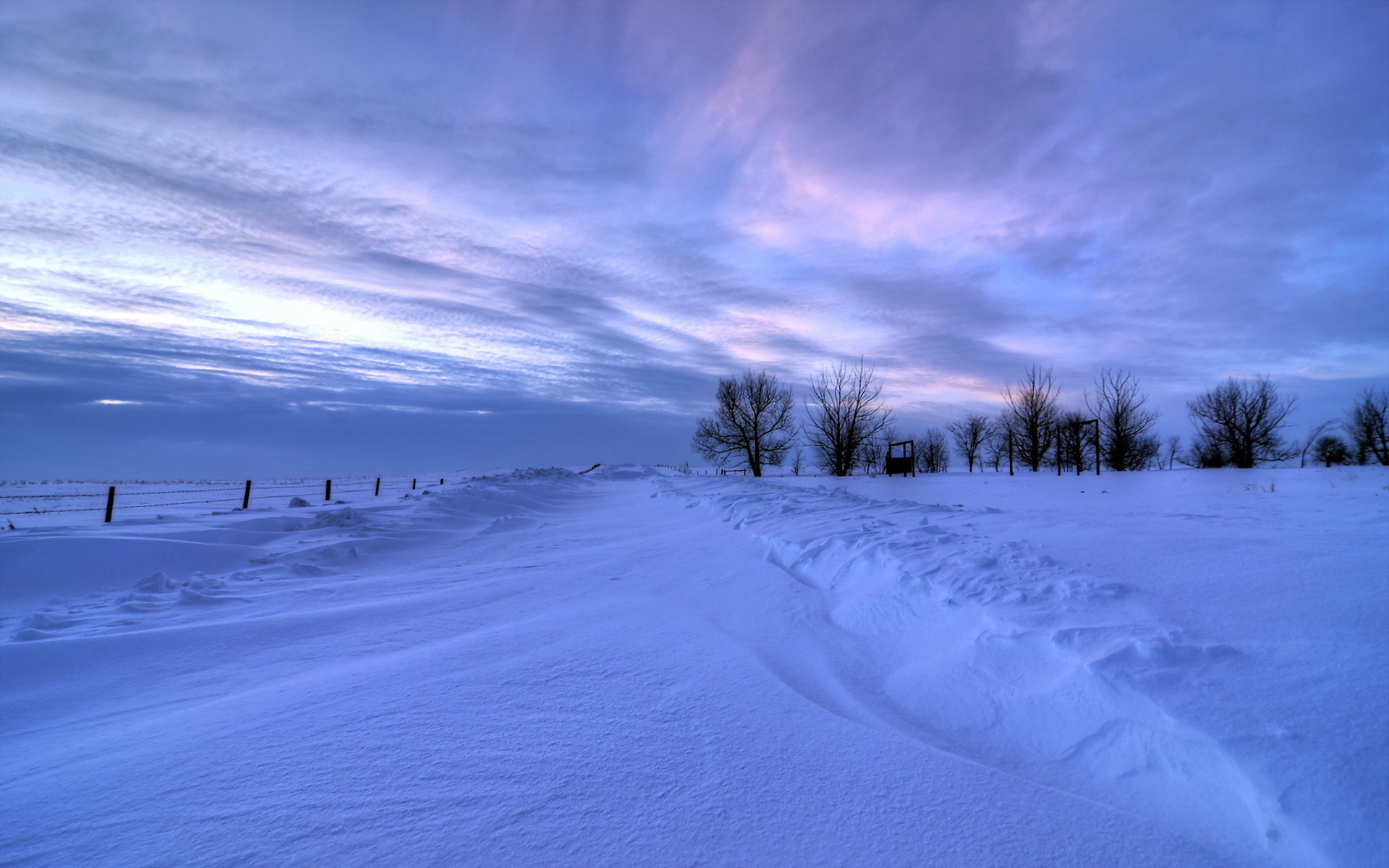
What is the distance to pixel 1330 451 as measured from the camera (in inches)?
963

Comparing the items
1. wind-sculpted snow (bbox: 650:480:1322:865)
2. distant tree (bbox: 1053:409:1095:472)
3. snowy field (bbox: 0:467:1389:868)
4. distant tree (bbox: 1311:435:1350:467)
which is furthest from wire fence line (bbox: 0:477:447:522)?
distant tree (bbox: 1311:435:1350:467)

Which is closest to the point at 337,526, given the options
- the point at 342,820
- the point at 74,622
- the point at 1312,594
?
the point at 74,622

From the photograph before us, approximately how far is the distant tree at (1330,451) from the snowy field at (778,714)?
99.7ft

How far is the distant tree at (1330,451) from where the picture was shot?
23766 mm

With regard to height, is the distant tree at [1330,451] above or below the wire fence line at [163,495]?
above

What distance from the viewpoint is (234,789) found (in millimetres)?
1583

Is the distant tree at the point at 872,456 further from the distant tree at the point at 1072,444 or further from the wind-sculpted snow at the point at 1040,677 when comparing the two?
the wind-sculpted snow at the point at 1040,677

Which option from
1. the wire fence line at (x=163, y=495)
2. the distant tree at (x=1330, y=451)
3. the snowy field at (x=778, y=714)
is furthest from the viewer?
the distant tree at (x=1330, y=451)

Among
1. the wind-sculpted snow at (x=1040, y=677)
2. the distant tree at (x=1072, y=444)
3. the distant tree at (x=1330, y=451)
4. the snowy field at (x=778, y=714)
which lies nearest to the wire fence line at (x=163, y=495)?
the snowy field at (x=778, y=714)

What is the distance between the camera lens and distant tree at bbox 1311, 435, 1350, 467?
78.0 ft

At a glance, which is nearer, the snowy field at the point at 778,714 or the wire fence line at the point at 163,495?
the snowy field at the point at 778,714

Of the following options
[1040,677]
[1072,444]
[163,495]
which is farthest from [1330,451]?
[163,495]

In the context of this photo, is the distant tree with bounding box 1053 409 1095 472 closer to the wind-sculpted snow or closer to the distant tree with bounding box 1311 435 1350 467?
the distant tree with bounding box 1311 435 1350 467

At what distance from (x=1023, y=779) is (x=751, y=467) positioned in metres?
27.6
